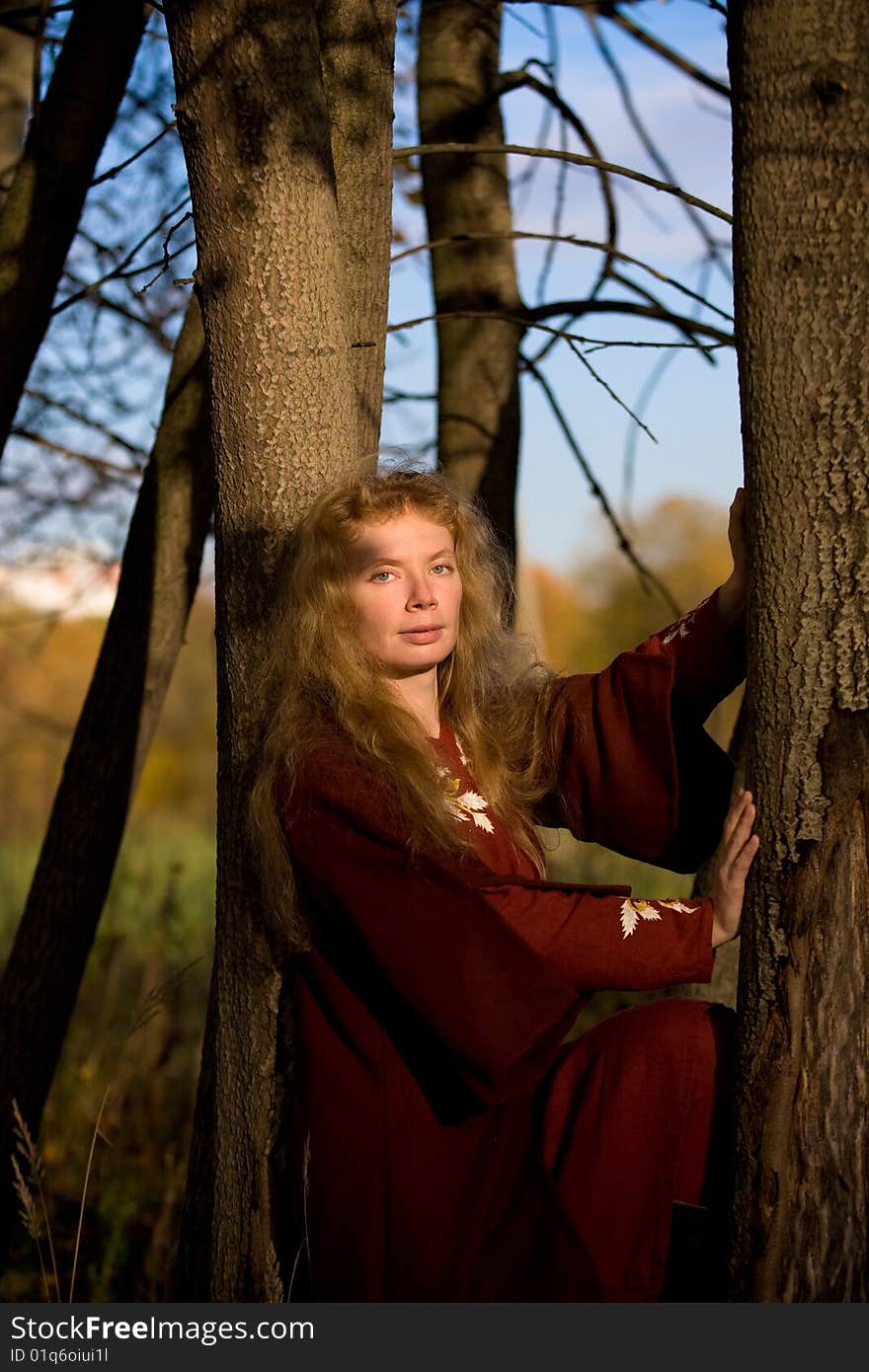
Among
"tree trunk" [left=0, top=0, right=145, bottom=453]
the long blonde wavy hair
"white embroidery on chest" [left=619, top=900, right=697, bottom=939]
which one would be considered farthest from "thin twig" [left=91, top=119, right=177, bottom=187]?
"white embroidery on chest" [left=619, top=900, right=697, bottom=939]

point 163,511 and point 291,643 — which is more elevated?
point 163,511

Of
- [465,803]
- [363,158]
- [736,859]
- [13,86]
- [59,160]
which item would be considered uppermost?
[13,86]

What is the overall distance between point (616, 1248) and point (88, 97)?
2.62m

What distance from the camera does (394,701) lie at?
211 centimetres

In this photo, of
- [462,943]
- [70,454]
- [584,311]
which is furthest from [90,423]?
[462,943]

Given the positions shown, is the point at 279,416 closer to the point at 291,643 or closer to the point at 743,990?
the point at 291,643

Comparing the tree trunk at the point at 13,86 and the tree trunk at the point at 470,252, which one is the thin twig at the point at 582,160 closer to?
the tree trunk at the point at 470,252

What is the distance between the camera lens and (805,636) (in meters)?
1.55

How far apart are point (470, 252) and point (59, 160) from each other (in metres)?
1.18

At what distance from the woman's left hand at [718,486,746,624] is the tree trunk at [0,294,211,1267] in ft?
4.69

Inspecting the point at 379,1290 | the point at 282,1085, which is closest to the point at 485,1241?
the point at 379,1290

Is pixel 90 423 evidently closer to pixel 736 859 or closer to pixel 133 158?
pixel 133 158

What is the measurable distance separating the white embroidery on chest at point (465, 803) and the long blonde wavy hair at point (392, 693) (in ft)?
0.06

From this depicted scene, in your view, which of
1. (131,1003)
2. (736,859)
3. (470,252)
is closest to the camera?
(736,859)
